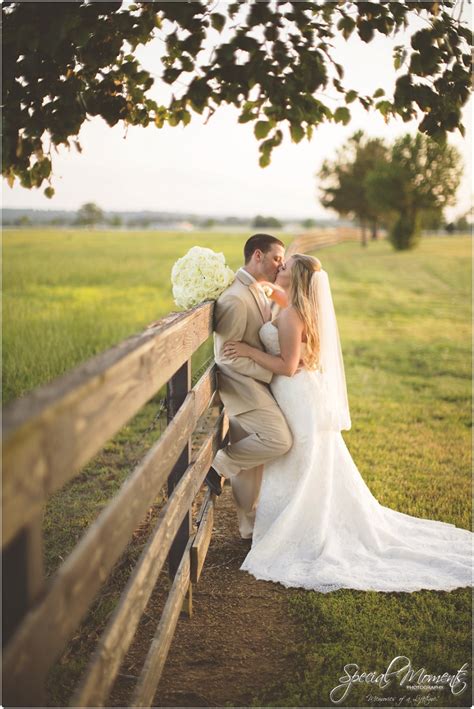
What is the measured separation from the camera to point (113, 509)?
7.21 feet

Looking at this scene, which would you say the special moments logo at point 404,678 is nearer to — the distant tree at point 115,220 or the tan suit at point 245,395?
the tan suit at point 245,395

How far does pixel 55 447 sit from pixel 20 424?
19cm

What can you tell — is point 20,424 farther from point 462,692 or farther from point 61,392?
point 462,692

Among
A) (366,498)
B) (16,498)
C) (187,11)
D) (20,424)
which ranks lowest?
(366,498)

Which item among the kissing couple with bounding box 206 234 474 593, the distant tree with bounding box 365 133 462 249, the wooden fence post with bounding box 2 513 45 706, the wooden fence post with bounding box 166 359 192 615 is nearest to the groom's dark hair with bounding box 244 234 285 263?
the kissing couple with bounding box 206 234 474 593

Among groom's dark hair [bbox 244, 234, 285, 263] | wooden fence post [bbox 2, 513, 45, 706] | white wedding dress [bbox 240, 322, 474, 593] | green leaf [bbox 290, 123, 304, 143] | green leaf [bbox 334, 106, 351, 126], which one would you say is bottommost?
white wedding dress [bbox 240, 322, 474, 593]

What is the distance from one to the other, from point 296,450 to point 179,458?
1.40 meters

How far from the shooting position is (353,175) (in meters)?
74.1

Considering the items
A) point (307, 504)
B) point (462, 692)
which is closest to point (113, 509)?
point (462, 692)

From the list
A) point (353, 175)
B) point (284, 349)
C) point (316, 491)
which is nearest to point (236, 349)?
point (284, 349)

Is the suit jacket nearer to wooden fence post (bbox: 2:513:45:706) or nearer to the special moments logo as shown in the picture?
the special moments logo

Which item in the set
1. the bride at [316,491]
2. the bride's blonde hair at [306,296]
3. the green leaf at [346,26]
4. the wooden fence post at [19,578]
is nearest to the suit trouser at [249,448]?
the bride at [316,491]

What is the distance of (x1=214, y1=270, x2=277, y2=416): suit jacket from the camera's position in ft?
16.3

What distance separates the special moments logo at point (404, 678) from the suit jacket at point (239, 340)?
78.2 inches
